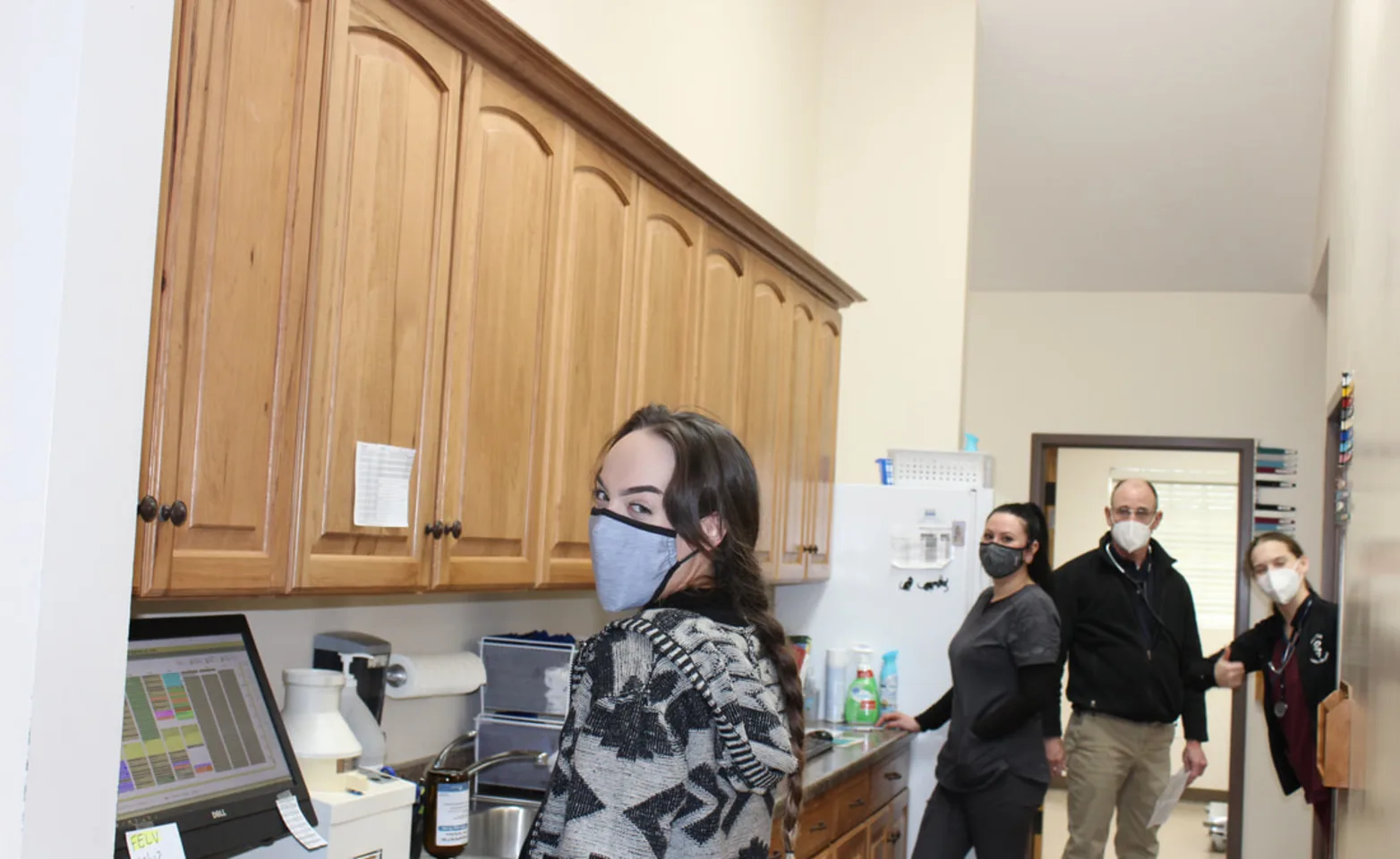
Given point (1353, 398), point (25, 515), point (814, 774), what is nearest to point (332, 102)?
point (25, 515)

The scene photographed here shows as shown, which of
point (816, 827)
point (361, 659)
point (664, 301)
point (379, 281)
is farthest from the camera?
point (816, 827)

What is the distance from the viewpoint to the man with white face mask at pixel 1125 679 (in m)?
4.88

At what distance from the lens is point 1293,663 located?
4.42 meters

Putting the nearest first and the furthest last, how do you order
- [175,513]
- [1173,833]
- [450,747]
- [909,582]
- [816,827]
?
1. [175,513]
2. [450,747]
3. [816,827]
4. [909,582]
5. [1173,833]

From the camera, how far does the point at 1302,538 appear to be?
6773mm

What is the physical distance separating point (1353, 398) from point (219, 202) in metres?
3.08

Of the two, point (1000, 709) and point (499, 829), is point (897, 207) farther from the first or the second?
point (499, 829)

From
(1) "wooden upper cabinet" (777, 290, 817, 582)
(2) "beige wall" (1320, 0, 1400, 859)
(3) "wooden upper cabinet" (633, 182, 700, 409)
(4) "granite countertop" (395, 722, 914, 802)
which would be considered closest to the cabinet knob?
(4) "granite countertop" (395, 722, 914, 802)

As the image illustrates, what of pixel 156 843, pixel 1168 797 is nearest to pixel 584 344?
pixel 156 843

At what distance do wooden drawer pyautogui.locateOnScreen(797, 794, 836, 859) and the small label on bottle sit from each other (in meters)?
1.19

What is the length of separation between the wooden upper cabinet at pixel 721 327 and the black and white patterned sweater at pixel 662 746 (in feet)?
6.48

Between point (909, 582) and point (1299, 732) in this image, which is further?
point (909, 582)

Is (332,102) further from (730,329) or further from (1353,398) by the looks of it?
(1353,398)

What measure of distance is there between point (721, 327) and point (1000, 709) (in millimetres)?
1404
